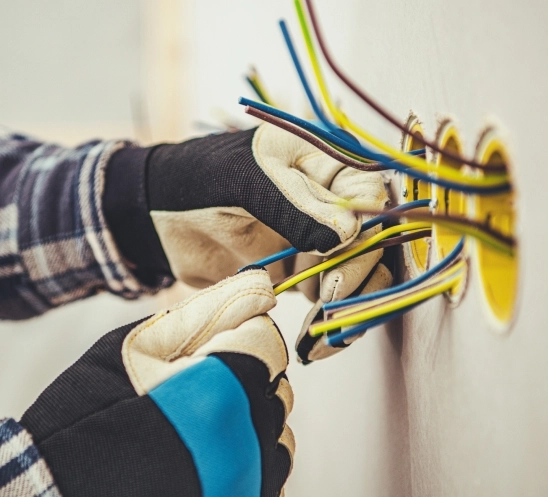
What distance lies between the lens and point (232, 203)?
393 mm

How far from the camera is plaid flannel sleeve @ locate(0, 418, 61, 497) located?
0.28 m

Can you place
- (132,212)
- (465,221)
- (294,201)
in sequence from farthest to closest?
(132,212)
(294,201)
(465,221)

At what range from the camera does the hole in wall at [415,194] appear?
36 cm

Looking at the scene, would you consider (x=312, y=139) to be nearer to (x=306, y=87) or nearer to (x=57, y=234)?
(x=306, y=87)

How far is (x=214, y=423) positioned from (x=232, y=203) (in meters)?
0.16

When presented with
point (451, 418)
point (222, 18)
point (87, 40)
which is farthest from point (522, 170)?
point (87, 40)

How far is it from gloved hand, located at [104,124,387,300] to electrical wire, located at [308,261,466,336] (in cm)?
5

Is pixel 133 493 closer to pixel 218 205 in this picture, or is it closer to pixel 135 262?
pixel 218 205

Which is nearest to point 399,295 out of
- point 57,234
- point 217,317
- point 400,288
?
point 400,288

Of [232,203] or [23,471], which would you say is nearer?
[23,471]

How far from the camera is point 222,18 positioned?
1.03 metres

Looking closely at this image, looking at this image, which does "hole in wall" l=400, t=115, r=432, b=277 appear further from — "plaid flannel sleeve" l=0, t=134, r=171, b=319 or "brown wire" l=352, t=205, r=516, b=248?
"plaid flannel sleeve" l=0, t=134, r=171, b=319

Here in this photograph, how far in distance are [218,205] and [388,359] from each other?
0.16 m

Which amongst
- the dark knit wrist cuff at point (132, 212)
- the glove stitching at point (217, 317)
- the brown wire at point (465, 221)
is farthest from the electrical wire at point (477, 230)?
the dark knit wrist cuff at point (132, 212)
